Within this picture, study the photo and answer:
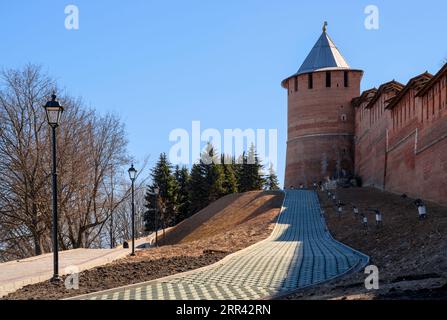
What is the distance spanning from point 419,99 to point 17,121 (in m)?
15.9

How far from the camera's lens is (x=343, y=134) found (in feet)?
143

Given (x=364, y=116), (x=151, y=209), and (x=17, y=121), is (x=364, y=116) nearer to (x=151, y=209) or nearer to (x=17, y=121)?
(x=151, y=209)

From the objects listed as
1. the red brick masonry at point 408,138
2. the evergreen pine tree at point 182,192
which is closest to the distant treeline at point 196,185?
the evergreen pine tree at point 182,192

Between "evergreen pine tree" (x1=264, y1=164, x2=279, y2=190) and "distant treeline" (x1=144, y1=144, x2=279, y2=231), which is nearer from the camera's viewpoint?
"distant treeline" (x1=144, y1=144, x2=279, y2=231)

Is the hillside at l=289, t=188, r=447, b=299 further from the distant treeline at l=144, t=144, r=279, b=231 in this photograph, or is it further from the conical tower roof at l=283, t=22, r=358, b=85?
the distant treeline at l=144, t=144, r=279, b=231

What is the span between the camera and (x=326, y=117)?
43.5 meters

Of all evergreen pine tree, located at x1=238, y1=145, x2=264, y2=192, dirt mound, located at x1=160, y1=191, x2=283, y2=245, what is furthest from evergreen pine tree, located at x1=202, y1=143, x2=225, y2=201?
dirt mound, located at x1=160, y1=191, x2=283, y2=245

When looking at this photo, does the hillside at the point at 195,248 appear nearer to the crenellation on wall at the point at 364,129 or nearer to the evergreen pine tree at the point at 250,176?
the crenellation on wall at the point at 364,129

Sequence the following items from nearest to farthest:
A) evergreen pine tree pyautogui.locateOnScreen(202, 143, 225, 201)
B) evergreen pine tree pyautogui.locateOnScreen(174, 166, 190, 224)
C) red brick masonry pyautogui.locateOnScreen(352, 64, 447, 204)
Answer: red brick masonry pyautogui.locateOnScreen(352, 64, 447, 204)
evergreen pine tree pyautogui.locateOnScreen(202, 143, 225, 201)
evergreen pine tree pyautogui.locateOnScreen(174, 166, 190, 224)

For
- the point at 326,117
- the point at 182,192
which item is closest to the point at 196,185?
the point at 182,192

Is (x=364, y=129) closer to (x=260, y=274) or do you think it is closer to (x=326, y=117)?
(x=326, y=117)

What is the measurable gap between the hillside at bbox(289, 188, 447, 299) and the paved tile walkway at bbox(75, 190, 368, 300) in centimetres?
50

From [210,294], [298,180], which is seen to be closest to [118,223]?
[298,180]

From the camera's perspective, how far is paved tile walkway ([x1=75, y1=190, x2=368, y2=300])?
7.80m
